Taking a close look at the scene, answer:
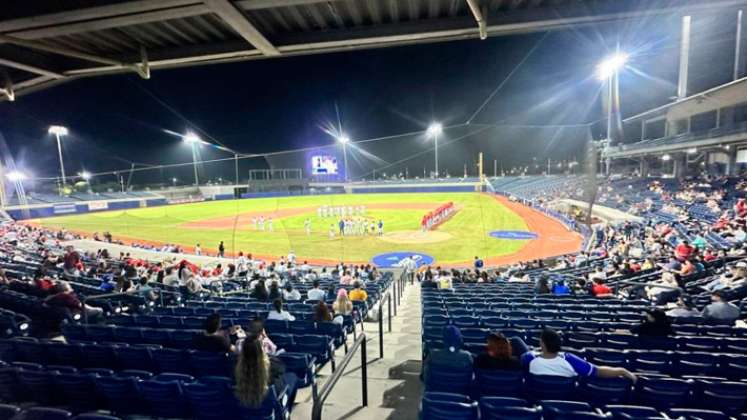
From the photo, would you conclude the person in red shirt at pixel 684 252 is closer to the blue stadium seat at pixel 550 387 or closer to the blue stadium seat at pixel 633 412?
the blue stadium seat at pixel 550 387

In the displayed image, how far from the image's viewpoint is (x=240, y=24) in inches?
190

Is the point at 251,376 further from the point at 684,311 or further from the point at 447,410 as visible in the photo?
the point at 684,311

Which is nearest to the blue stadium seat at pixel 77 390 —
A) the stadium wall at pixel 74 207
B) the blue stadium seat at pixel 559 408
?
the blue stadium seat at pixel 559 408

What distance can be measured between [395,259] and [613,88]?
157ft

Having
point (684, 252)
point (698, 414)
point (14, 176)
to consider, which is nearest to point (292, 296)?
point (698, 414)

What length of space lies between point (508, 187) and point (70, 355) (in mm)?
68115

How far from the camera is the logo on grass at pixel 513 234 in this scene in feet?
88.2

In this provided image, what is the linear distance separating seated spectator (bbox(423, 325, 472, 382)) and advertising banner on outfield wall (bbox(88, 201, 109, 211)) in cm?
6996

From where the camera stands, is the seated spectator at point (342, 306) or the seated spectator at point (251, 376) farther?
the seated spectator at point (342, 306)

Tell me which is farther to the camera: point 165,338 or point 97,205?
point 97,205

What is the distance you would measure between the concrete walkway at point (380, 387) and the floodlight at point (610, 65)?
45.2m

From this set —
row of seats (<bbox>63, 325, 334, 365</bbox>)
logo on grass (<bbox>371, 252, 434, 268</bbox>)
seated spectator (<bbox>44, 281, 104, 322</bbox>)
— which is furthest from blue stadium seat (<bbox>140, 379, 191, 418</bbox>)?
logo on grass (<bbox>371, 252, 434, 268</bbox>)

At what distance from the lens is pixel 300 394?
4.83 meters

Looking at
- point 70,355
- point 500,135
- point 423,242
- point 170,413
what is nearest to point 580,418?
point 170,413
